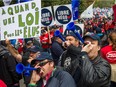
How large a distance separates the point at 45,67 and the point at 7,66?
1986 mm

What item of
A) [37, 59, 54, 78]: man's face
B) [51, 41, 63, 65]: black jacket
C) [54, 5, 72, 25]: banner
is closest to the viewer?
[37, 59, 54, 78]: man's face

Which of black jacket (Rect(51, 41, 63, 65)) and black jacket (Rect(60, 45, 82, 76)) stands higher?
black jacket (Rect(60, 45, 82, 76))

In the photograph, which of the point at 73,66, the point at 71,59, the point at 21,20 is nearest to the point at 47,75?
the point at 73,66

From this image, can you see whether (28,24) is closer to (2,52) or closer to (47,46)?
(2,52)

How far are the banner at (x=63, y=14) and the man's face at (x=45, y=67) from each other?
462cm

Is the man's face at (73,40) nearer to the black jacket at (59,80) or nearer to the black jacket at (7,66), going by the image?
the black jacket at (7,66)

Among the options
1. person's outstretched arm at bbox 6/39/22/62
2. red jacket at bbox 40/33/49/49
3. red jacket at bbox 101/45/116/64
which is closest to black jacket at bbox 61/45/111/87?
red jacket at bbox 101/45/116/64

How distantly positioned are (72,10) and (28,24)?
367 cm

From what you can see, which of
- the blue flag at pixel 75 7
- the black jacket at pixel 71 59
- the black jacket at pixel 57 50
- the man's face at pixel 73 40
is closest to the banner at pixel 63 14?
the blue flag at pixel 75 7

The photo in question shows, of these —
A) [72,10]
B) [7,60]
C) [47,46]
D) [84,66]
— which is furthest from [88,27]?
[84,66]

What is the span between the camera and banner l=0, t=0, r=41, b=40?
15.6 ft

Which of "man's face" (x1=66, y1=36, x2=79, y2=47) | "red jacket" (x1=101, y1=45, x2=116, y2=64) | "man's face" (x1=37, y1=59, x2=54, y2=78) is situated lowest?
"red jacket" (x1=101, y1=45, x2=116, y2=64)

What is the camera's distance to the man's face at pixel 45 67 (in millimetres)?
3780

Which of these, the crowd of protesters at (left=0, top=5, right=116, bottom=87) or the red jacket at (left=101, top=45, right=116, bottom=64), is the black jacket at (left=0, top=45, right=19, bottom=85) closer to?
the crowd of protesters at (left=0, top=5, right=116, bottom=87)
